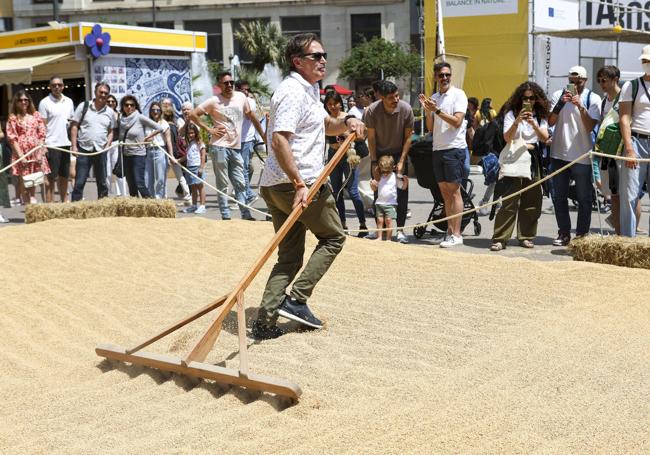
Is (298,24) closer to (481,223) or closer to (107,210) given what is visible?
(481,223)

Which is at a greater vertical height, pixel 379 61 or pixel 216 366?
pixel 379 61

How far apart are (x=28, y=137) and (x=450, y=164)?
268 inches

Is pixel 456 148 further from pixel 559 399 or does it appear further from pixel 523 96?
pixel 559 399

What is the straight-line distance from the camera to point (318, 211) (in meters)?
6.12

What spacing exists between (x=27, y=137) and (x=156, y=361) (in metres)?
9.38

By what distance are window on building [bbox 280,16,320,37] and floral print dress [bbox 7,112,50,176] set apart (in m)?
45.9

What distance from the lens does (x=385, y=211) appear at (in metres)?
10.6

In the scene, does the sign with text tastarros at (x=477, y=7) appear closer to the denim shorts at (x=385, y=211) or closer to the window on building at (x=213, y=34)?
the denim shorts at (x=385, y=211)

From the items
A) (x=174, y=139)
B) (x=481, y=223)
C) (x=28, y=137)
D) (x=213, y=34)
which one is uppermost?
(x=213, y=34)

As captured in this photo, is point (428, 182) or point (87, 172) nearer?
point (428, 182)

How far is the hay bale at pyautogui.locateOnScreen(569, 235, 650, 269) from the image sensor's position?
8.30m

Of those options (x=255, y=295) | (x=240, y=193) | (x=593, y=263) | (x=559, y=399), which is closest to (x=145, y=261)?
(x=255, y=295)

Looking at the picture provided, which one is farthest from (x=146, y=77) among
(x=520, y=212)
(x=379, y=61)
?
(x=379, y=61)

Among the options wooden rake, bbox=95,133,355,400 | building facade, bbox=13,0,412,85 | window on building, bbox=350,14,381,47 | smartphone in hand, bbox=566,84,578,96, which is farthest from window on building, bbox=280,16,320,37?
wooden rake, bbox=95,133,355,400
